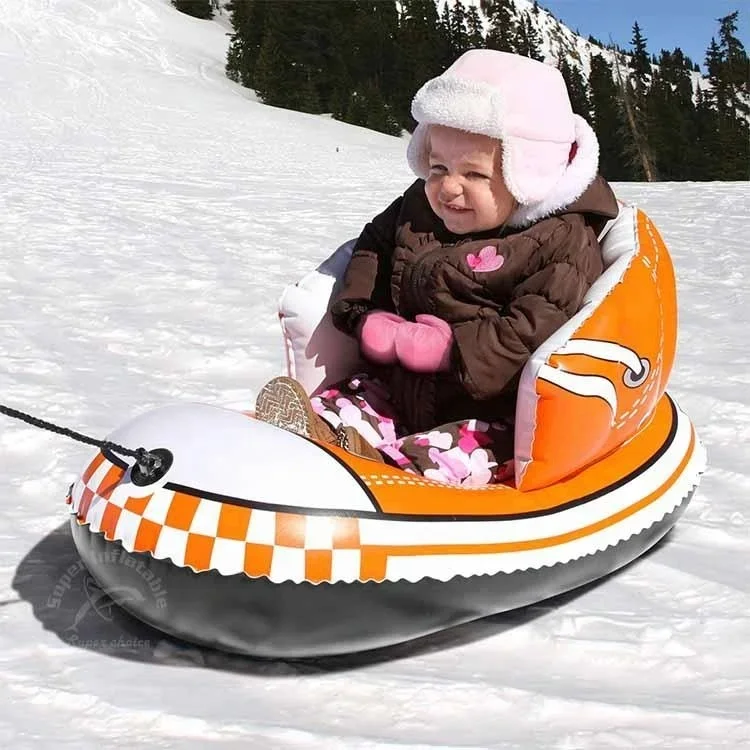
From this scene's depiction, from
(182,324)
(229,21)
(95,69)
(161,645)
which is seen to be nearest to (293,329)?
(161,645)

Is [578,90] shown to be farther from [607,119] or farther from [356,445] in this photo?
[356,445]

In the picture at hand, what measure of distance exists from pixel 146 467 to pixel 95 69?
83.7 ft

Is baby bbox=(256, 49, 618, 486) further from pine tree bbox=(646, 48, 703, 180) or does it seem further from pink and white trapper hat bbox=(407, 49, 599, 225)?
pine tree bbox=(646, 48, 703, 180)

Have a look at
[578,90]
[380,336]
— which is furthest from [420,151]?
[578,90]

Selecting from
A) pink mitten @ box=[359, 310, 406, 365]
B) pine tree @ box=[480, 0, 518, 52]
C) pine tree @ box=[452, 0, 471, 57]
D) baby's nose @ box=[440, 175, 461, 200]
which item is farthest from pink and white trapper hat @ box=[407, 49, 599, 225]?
pine tree @ box=[480, 0, 518, 52]

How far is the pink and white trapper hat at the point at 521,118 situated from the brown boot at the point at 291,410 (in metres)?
0.77

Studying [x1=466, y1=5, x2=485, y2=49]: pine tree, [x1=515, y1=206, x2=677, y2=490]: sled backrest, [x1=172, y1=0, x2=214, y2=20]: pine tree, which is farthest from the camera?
[x1=466, y1=5, x2=485, y2=49]: pine tree

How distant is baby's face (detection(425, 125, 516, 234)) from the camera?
2547mm

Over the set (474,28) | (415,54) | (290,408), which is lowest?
(290,408)

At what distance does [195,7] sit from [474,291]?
44.1 m

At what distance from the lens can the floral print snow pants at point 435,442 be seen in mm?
2447

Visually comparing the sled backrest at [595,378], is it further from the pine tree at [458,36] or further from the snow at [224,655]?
the pine tree at [458,36]

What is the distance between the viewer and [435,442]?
249cm

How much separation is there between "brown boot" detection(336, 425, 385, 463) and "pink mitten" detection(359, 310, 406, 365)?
0.30 meters
